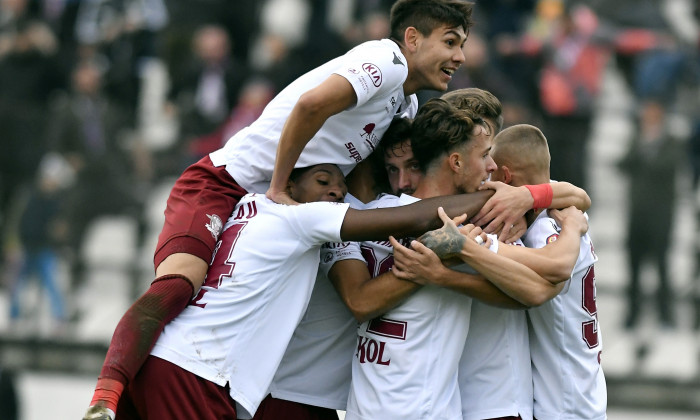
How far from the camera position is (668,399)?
1120 centimetres

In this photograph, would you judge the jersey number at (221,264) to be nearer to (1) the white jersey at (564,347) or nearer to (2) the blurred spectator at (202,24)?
(1) the white jersey at (564,347)

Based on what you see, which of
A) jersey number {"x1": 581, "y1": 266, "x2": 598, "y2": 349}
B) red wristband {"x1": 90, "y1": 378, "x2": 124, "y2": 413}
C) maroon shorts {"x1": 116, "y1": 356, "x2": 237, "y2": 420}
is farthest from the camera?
jersey number {"x1": 581, "y1": 266, "x2": 598, "y2": 349}

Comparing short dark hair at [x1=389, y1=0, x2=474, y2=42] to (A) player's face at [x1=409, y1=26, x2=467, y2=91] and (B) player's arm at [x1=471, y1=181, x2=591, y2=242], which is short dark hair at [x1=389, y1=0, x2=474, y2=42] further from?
(B) player's arm at [x1=471, y1=181, x2=591, y2=242]

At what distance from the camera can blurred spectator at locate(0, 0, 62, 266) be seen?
12.3 metres

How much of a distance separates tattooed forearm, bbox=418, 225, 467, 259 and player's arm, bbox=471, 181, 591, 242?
0.79 ft

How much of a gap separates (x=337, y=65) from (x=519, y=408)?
181 cm

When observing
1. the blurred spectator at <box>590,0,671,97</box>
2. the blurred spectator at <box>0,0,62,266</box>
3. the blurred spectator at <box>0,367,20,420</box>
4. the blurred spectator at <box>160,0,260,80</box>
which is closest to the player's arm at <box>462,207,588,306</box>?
the blurred spectator at <box>0,367,20,420</box>

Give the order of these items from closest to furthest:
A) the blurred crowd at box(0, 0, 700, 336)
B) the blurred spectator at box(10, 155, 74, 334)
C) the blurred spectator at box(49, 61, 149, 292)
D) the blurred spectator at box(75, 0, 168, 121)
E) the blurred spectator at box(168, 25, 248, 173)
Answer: the blurred crowd at box(0, 0, 700, 336), the blurred spectator at box(49, 61, 149, 292), the blurred spectator at box(10, 155, 74, 334), the blurred spectator at box(168, 25, 248, 173), the blurred spectator at box(75, 0, 168, 121)

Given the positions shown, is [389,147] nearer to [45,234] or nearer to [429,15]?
[429,15]

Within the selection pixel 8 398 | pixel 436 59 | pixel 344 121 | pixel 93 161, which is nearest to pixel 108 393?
pixel 344 121

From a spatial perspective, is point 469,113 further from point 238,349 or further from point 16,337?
point 16,337

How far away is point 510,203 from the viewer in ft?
17.7

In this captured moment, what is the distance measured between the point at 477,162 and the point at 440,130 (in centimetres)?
23

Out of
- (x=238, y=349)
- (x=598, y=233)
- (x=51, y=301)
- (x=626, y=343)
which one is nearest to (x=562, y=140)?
(x=598, y=233)
